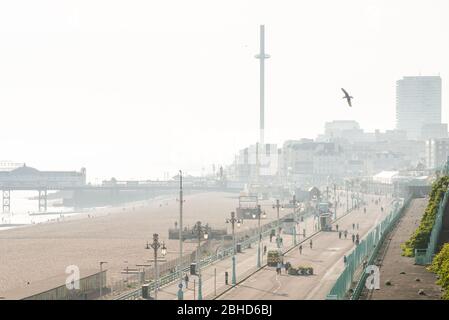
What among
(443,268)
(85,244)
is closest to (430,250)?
(443,268)

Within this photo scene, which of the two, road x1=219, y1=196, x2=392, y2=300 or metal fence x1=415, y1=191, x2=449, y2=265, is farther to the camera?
road x1=219, y1=196, x2=392, y2=300

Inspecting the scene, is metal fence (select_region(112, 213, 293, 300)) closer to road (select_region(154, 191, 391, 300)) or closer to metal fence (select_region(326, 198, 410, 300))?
road (select_region(154, 191, 391, 300))

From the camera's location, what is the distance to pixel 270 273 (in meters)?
72.0

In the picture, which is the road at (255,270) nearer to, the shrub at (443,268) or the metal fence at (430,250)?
the metal fence at (430,250)

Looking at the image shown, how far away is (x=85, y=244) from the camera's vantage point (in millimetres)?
110562

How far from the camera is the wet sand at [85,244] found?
3226 inches

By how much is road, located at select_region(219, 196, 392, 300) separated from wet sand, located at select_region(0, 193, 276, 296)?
13.1 meters

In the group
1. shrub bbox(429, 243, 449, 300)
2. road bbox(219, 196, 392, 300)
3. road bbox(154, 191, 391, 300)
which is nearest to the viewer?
shrub bbox(429, 243, 449, 300)

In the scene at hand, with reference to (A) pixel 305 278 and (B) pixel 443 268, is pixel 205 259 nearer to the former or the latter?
(A) pixel 305 278

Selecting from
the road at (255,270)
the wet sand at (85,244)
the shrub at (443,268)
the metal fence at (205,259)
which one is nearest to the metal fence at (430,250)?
the shrub at (443,268)

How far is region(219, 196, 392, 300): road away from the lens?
5922 centimetres

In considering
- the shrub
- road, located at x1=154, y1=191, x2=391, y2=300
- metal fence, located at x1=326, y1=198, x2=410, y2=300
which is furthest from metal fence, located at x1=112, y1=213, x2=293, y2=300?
the shrub

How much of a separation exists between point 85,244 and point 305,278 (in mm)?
48822
